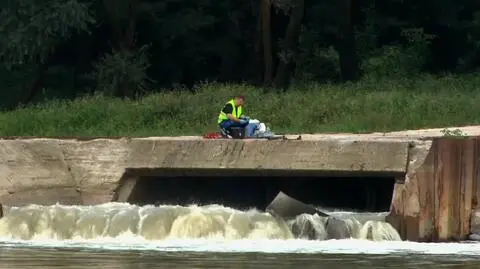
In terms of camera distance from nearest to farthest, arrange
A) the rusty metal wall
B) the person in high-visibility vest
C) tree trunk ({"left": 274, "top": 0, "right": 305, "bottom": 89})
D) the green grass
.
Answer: the rusty metal wall, the person in high-visibility vest, the green grass, tree trunk ({"left": 274, "top": 0, "right": 305, "bottom": 89})

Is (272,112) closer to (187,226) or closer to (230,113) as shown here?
(230,113)

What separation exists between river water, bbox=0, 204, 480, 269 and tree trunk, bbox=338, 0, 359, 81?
20.5 m

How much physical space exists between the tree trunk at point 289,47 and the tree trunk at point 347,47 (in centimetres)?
180

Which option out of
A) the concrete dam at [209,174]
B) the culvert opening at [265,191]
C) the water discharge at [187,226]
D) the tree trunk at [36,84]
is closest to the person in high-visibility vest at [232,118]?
the concrete dam at [209,174]

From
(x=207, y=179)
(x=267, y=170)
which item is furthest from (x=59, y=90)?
(x=267, y=170)

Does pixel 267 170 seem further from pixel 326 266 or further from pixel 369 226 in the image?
pixel 326 266

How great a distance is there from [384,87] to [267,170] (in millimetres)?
14592

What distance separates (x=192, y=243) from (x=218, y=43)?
1026 inches

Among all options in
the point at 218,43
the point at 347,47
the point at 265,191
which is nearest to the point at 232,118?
the point at 265,191

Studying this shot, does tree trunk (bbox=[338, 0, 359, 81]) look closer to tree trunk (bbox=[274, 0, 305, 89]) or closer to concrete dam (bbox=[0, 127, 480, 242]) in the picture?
tree trunk (bbox=[274, 0, 305, 89])

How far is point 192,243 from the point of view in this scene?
22641 mm

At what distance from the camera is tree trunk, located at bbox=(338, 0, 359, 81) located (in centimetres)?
4447

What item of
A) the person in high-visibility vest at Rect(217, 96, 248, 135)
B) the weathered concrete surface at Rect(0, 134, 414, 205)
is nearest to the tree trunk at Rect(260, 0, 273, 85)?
the person in high-visibility vest at Rect(217, 96, 248, 135)

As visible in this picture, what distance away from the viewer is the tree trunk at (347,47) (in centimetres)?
4447
